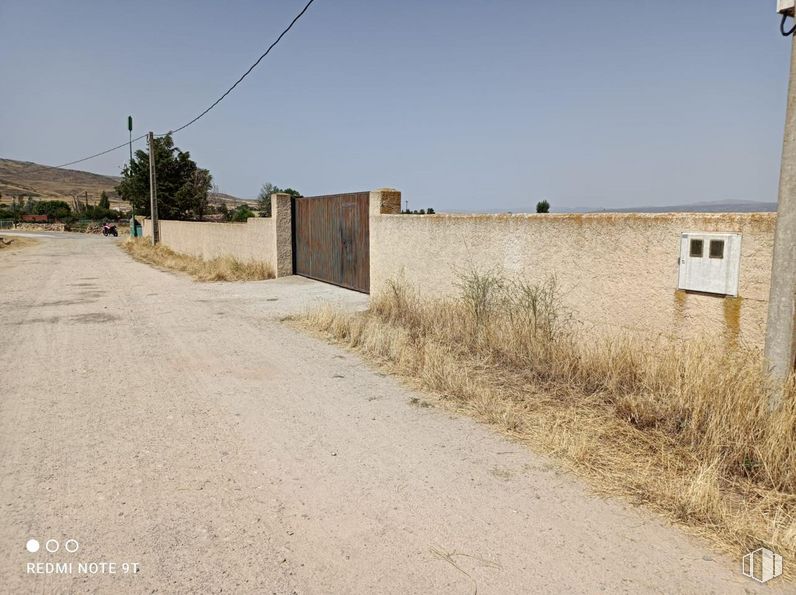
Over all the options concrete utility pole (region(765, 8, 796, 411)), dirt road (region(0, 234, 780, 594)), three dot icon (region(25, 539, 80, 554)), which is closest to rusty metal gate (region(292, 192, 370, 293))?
dirt road (region(0, 234, 780, 594))

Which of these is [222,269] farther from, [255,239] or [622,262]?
[622,262]

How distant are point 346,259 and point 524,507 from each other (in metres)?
9.41

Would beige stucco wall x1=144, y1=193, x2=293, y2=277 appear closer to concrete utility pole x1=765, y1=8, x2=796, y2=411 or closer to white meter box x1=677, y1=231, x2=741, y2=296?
white meter box x1=677, y1=231, x2=741, y2=296

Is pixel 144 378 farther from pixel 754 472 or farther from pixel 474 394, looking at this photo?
pixel 754 472

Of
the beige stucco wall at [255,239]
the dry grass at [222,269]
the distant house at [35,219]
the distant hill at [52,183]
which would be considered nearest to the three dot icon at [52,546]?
the beige stucco wall at [255,239]

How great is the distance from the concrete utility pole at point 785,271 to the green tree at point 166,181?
124 feet

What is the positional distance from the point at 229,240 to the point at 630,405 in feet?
52.9

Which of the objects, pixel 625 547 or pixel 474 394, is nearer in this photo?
pixel 625 547

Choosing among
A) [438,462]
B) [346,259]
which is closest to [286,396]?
[438,462]

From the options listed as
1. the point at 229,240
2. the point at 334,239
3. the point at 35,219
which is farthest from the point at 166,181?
the point at 35,219

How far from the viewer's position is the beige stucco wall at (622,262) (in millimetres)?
4344

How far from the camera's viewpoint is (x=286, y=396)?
16.8 ft

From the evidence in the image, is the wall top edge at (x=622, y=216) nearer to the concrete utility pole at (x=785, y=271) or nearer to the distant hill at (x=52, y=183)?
the concrete utility pole at (x=785, y=271)

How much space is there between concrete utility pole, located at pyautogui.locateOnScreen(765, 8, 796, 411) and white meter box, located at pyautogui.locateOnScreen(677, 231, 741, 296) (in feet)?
2.35
